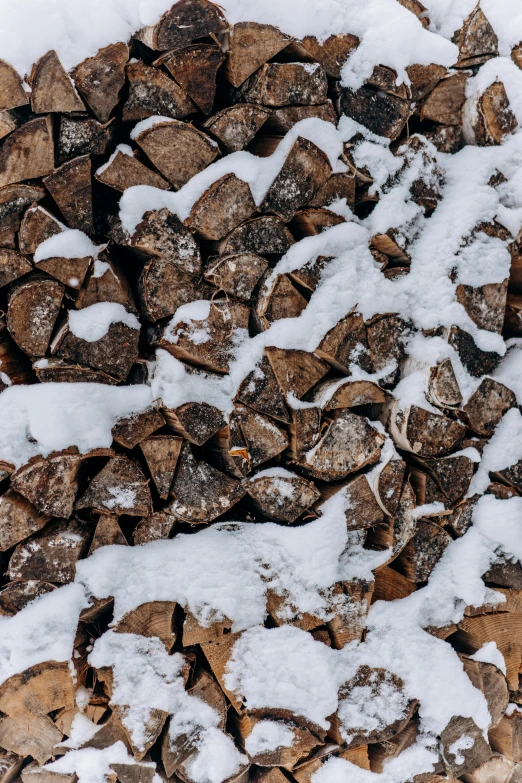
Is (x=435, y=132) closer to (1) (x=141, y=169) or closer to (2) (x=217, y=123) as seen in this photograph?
(2) (x=217, y=123)

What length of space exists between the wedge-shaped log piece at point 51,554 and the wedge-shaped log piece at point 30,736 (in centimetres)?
36

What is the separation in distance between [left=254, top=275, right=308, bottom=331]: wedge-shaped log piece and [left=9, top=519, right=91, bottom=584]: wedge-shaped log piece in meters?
0.72

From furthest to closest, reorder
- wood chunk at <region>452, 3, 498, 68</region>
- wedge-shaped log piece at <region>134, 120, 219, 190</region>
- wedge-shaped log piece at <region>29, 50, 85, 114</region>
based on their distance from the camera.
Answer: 1. wood chunk at <region>452, 3, 498, 68</region>
2. wedge-shaped log piece at <region>134, 120, 219, 190</region>
3. wedge-shaped log piece at <region>29, 50, 85, 114</region>

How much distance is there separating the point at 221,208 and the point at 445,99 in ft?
2.66

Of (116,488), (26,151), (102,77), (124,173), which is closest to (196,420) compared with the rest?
(116,488)

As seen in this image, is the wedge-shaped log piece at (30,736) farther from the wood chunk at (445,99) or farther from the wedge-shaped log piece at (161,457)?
the wood chunk at (445,99)

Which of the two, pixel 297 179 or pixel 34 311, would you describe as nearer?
pixel 34 311

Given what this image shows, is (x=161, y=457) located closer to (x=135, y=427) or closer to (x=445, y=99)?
(x=135, y=427)

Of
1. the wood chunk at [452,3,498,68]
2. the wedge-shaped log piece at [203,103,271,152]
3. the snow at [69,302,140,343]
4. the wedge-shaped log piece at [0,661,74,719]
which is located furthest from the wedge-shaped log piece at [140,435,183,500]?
the wood chunk at [452,3,498,68]

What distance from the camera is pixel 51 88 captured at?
1385mm

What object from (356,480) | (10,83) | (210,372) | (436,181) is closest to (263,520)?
(356,480)

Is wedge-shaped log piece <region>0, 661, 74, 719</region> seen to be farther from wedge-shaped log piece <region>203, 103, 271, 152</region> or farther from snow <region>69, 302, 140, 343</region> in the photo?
wedge-shaped log piece <region>203, 103, 271, 152</region>

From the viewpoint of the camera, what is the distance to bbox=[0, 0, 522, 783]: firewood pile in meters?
1.46

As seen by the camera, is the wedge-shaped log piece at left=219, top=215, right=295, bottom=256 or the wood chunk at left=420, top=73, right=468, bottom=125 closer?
the wedge-shaped log piece at left=219, top=215, right=295, bottom=256
